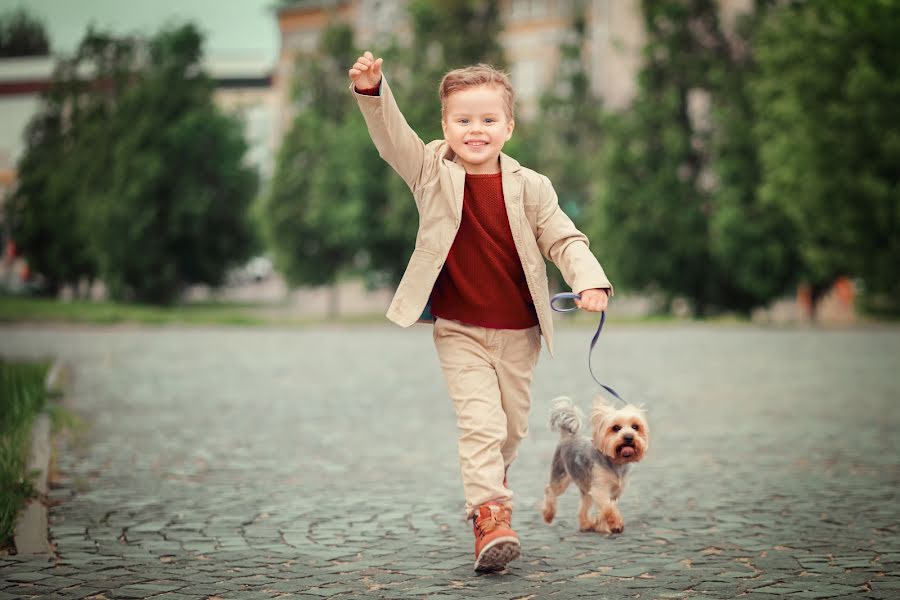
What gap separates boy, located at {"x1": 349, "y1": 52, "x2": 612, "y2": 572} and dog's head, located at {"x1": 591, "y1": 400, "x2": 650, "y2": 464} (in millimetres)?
384

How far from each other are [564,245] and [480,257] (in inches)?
13.6

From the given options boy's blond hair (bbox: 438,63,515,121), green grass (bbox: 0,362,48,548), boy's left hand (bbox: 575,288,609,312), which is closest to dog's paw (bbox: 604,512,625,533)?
boy's left hand (bbox: 575,288,609,312)

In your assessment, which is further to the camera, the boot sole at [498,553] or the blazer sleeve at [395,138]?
the blazer sleeve at [395,138]

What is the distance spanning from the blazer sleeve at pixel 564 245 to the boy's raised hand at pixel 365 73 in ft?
2.69

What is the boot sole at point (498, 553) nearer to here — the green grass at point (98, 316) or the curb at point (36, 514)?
the curb at point (36, 514)

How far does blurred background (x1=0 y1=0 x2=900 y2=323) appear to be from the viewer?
91.6 ft

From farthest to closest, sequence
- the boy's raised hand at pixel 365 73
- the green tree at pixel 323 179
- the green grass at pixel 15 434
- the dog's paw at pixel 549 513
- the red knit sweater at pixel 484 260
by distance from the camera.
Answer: the green tree at pixel 323 179 → the dog's paw at pixel 549 513 → the green grass at pixel 15 434 → the red knit sweater at pixel 484 260 → the boy's raised hand at pixel 365 73

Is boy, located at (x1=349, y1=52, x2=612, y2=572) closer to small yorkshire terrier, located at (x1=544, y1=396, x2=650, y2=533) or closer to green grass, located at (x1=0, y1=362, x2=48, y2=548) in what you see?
small yorkshire terrier, located at (x1=544, y1=396, x2=650, y2=533)

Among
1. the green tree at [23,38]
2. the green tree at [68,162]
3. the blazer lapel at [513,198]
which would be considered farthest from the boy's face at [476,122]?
the green tree at [23,38]

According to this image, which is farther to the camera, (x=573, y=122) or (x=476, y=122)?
(x=573, y=122)

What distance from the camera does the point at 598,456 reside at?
536 cm

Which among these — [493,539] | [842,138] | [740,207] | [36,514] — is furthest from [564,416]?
[740,207]

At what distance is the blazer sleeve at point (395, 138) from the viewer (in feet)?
15.6

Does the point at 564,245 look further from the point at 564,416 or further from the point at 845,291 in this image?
the point at 845,291
